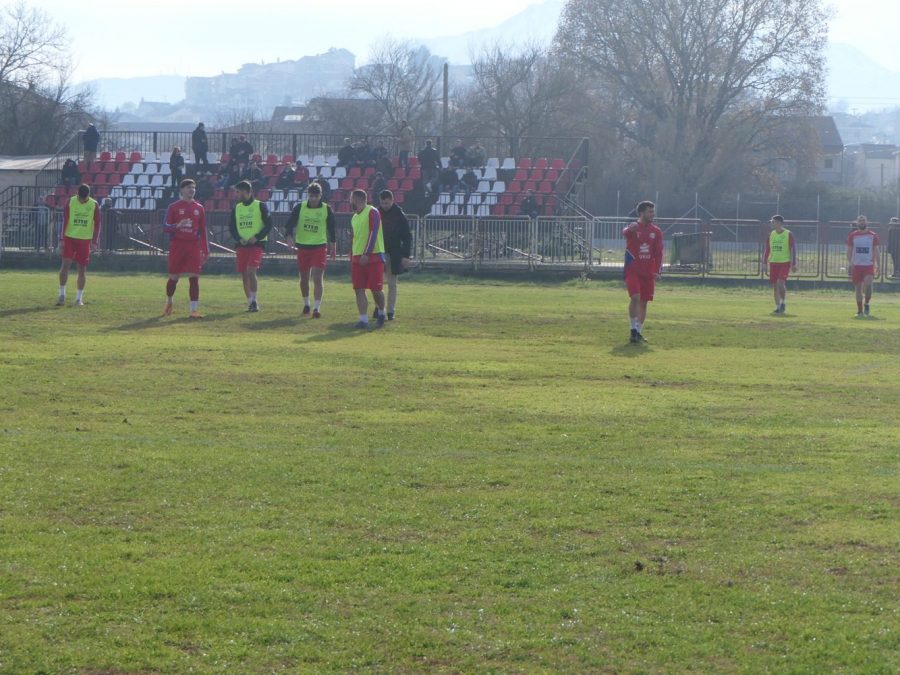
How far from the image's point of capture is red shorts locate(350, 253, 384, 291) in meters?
18.2

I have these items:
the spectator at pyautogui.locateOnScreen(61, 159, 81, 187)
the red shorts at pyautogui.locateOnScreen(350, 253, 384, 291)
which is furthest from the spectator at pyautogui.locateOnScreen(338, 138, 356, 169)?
the red shorts at pyautogui.locateOnScreen(350, 253, 384, 291)

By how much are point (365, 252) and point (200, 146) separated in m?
24.8

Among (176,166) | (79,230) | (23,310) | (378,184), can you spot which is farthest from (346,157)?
(23,310)

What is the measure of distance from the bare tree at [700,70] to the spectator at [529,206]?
91.8ft

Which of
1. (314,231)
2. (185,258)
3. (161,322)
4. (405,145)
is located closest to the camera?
(161,322)

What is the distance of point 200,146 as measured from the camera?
41.6 m

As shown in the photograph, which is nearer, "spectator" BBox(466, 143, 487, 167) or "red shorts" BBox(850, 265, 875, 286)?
"red shorts" BBox(850, 265, 875, 286)

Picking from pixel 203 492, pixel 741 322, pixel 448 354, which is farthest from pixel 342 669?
pixel 741 322

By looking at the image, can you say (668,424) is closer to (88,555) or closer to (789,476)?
(789,476)

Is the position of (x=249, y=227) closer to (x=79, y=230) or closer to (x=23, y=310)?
(x=79, y=230)

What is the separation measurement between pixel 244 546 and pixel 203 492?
4.20ft

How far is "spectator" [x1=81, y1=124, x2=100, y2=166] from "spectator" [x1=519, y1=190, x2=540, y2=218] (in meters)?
14.3

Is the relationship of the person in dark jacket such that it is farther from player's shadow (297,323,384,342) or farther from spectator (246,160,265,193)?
spectator (246,160,265,193)

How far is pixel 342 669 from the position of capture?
4.95m
